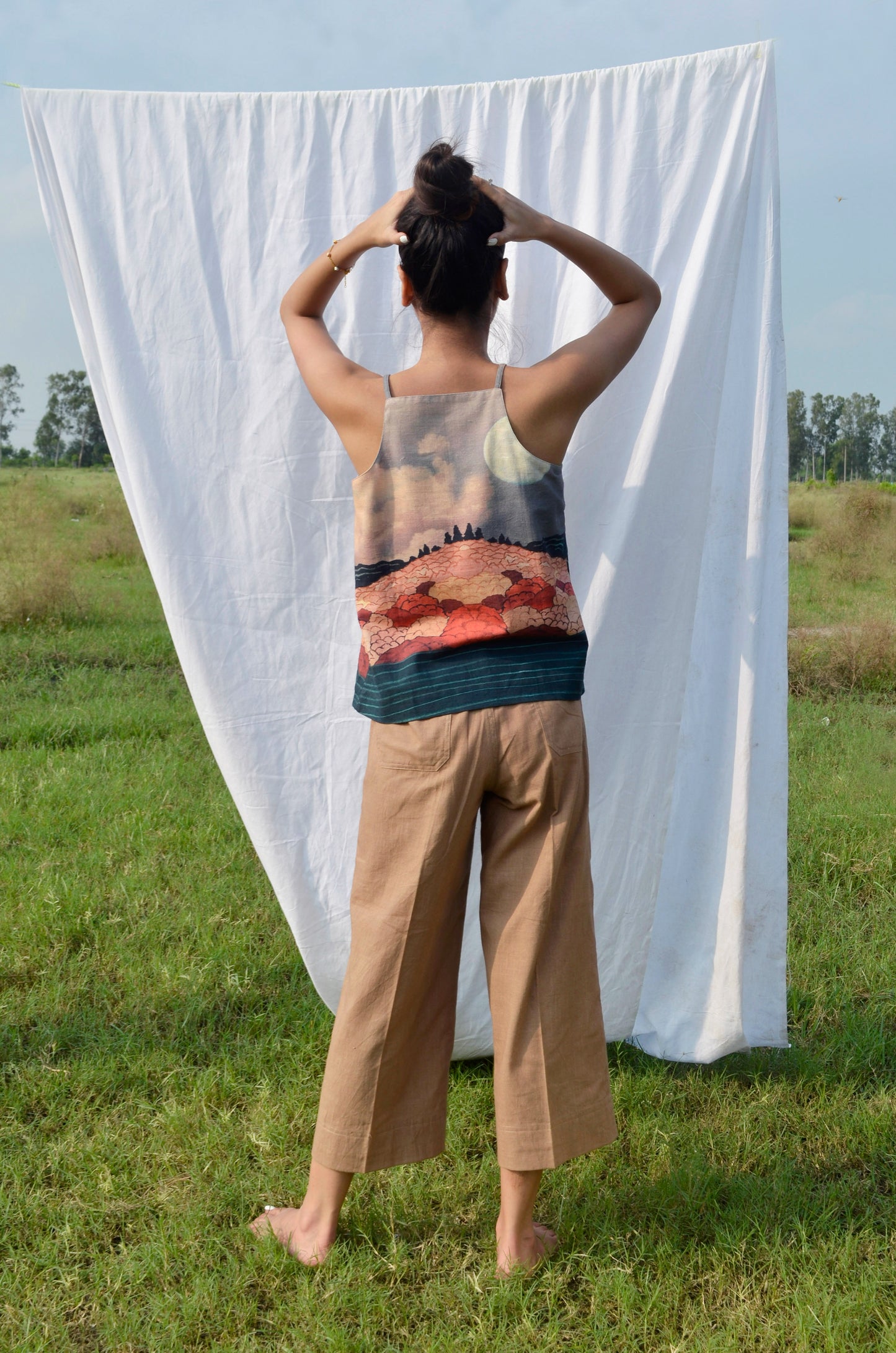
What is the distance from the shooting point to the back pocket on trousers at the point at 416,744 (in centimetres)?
169

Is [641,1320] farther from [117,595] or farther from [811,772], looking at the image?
[117,595]

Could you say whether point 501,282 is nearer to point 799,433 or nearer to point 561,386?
point 561,386

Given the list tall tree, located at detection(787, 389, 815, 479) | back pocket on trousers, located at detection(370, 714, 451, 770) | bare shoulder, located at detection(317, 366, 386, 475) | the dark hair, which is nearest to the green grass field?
back pocket on trousers, located at detection(370, 714, 451, 770)

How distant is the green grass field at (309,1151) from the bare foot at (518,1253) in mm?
25

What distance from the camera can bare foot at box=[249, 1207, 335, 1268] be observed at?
6.10 feet

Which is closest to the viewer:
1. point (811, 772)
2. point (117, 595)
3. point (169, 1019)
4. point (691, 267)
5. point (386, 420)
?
point (386, 420)

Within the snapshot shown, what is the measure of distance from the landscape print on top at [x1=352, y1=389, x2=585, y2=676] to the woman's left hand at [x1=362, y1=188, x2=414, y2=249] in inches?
10.7

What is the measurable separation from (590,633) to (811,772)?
8.28 ft

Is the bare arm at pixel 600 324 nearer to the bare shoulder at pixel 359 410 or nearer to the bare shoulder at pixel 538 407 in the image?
the bare shoulder at pixel 538 407

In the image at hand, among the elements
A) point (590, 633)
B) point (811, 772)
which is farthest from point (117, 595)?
point (590, 633)

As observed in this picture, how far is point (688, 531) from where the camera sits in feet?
7.63

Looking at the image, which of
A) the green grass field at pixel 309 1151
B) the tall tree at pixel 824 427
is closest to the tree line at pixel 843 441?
the tall tree at pixel 824 427

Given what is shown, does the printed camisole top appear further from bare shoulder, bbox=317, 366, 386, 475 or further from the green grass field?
the green grass field

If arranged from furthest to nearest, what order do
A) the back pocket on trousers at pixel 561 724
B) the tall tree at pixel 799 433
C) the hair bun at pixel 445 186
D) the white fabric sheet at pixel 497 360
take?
the tall tree at pixel 799 433 → the white fabric sheet at pixel 497 360 → the back pocket on trousers at pixel 561 724 → the hair bun at pixel 445 186
